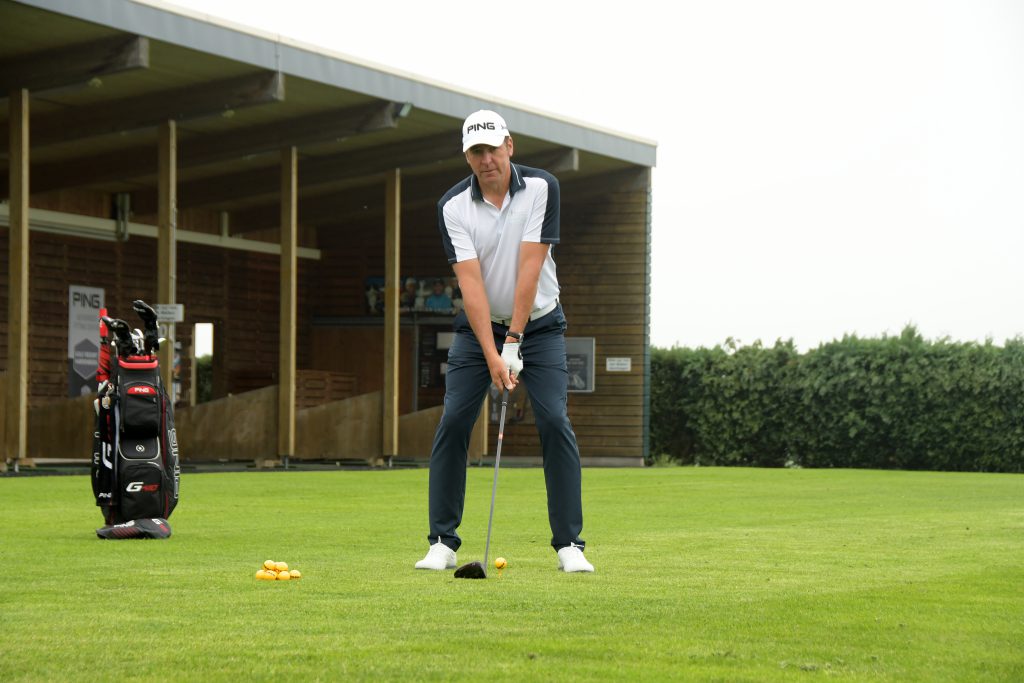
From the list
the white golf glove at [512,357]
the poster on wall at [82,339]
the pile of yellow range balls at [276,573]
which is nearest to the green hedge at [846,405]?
the poster on wall at [82,339]

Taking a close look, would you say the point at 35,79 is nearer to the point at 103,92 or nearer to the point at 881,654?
the point at 103,92

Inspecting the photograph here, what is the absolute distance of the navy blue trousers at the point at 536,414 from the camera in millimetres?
6145

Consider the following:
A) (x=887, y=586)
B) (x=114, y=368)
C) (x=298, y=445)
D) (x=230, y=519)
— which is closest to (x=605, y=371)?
(x=298, y=445)

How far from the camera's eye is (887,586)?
18.0 feet

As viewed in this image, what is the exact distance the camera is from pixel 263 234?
2756 cm

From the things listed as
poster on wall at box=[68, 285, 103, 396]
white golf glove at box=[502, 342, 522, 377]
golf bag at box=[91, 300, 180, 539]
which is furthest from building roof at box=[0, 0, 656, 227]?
white golf glove at box=[502, 342, 522, 377]

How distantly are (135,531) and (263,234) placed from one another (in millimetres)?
20139

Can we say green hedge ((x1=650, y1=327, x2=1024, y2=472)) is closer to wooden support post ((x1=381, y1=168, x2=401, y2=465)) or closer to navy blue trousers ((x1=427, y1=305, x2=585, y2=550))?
wooden support post ((x1=381, y1=168, x2=401, y2=465))

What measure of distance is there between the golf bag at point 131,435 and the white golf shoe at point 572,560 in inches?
109

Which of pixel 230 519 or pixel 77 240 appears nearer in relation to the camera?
pixel 230 519

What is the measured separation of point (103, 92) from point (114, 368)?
415 inches

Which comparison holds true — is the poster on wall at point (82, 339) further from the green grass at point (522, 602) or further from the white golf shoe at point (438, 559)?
the white golf shoe at point (438, 559)

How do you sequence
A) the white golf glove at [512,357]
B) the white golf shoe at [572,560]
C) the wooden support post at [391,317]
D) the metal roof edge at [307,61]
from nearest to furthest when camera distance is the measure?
the white golf shoe at [572,560]
the white golf glove at [512,357]
the metal roof edge at [307,61]
the wooden support post at [391,317]

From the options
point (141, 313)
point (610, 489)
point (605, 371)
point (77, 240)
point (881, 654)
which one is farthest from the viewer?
point (605, 371)
